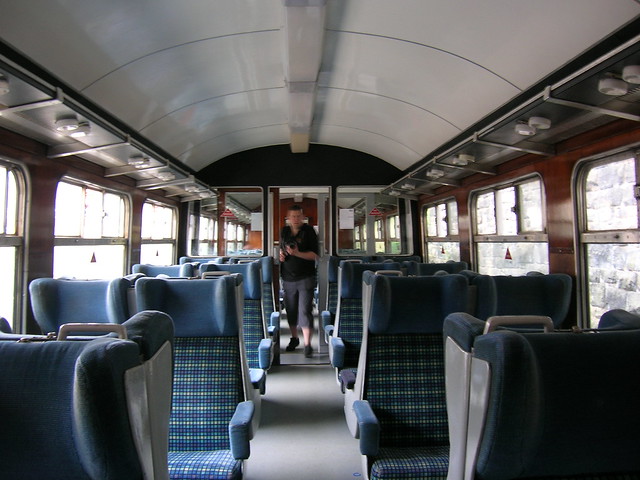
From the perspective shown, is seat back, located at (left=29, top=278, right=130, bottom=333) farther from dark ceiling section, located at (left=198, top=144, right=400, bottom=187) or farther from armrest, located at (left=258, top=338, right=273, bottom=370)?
dark ceiling section, located at (left=198, top=144, right=400, bottom=187)

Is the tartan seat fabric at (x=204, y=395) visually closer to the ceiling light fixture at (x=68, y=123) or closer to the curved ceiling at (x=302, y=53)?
the ceiling light fixture at (x=68, y=123)

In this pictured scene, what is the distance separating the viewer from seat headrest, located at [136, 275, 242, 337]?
2.22 m

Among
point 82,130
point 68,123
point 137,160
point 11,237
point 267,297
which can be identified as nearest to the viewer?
point 68,123

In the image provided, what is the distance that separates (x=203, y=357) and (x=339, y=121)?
508 cm

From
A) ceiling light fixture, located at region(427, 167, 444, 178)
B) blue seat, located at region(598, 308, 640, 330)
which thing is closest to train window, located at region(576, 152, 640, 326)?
ceiling light fixture, located at region(427, 167, 444, 178)

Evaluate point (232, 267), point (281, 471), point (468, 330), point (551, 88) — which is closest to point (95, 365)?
point (468, 330)

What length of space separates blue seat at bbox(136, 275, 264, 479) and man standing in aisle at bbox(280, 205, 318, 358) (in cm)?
267

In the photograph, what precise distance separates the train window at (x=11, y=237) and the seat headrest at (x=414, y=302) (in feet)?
10.2

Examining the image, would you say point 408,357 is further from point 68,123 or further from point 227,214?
point 227,214

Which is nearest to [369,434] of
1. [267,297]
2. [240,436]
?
[240,436]

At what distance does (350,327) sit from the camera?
3686 mm

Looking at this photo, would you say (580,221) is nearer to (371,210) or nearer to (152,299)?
(152,299)

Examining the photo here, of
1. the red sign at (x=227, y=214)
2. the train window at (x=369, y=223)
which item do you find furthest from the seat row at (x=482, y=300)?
the red sign at (x=227, y=214)

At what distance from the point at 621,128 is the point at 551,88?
42.3 inches
